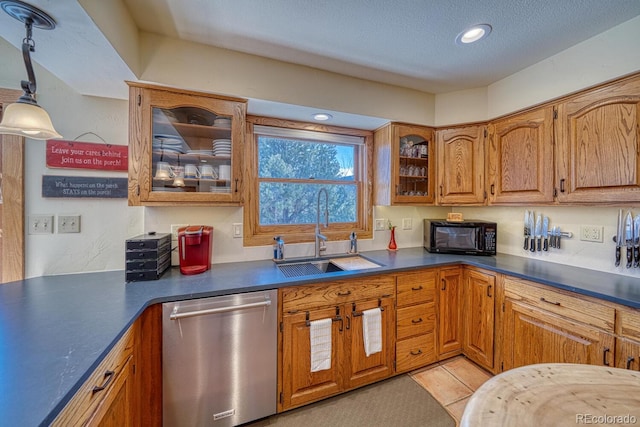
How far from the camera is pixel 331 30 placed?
61.2 inches

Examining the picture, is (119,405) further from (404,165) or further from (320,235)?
(404,165)

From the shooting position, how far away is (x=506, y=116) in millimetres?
2131

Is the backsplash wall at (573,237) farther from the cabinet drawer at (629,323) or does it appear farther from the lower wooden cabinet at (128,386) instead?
the lower wooden cabinet at (128,386)

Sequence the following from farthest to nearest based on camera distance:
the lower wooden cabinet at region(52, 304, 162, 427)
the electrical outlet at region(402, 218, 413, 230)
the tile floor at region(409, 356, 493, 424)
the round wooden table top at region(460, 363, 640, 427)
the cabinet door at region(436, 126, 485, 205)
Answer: the electrical outlet at region(402, 218, 413, 230), the cabinet door at region(436, 126, 485, 205), the tile floor at region(409, 356, 493, 424), the lower wooden cabinet at region(52, 304, 162, 427), the round wooden table top at region(460, 363, 640, 427)

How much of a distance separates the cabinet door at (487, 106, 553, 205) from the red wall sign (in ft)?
9.65

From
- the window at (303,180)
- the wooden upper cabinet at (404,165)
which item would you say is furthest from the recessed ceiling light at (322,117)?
the wooden upper cabinet at (404,165)

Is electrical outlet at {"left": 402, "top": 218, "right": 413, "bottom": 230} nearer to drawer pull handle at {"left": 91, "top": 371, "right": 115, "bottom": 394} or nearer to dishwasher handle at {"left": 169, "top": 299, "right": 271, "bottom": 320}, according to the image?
dishwasher handle at {"left": 169, "top": 299, "right": 271, "bottom": 320}

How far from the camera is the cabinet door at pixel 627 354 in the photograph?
126 centimetres

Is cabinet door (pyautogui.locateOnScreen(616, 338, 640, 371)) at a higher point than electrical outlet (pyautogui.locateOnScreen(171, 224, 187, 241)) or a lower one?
lower

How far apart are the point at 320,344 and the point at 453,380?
3.74ft

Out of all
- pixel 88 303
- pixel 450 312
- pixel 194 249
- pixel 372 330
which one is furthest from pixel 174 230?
pixel 450 312

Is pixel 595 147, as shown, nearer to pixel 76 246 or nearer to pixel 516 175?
pixel 516 175

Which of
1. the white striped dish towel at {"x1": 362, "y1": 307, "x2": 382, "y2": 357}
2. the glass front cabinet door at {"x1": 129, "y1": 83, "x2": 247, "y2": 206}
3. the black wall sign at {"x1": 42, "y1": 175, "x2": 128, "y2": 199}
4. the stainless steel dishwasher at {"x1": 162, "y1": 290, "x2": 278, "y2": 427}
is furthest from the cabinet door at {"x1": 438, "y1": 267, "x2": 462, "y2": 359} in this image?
the black wall sign at {"x1": 42, "y1": 175, "x2": 128, "y2": 199}

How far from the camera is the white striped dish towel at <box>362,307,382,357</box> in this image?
180cm
